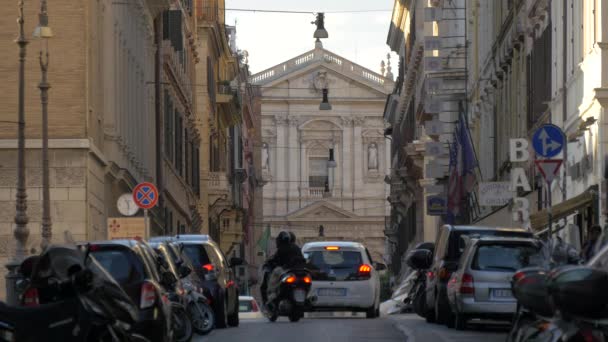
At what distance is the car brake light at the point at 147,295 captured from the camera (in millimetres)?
17359

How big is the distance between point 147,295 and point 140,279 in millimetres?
257

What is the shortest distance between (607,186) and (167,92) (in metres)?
30.9

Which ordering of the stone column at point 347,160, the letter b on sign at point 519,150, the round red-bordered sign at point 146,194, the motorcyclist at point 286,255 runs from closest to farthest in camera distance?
1. the motorcyclist at point 286,255
2. the round red-bordered sign at point 146,194
3. the letter b on sign at point 519,150
4. the stone column at point 347,160

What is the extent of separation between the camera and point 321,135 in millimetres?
159250

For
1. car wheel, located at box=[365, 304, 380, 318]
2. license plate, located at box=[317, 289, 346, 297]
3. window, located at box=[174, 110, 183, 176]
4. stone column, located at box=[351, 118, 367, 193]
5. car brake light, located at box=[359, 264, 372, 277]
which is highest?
stone column, located at box=[351, 118, 367, 193]

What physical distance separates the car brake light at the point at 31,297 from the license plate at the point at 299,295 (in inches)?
630

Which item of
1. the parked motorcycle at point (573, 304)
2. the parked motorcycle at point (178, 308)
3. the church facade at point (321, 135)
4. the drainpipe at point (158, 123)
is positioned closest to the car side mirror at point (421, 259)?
the parked motorcycle at point (178, 308)

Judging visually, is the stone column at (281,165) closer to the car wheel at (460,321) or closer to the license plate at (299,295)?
the license plate at (299,295)

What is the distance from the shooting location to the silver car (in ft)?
83.7

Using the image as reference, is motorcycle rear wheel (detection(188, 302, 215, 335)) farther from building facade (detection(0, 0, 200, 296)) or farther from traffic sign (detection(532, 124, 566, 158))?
building facade (detection(0, 0, 200, 296))

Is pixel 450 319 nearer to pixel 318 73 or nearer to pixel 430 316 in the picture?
pixel 430 316

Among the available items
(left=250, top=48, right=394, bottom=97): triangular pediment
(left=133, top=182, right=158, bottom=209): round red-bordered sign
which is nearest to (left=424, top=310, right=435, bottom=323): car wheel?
(left=133, top=182, right=158, bottom=209): round red-bordered sign

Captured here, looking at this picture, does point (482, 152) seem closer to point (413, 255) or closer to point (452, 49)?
point (452, 49)

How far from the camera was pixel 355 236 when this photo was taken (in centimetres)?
15375
